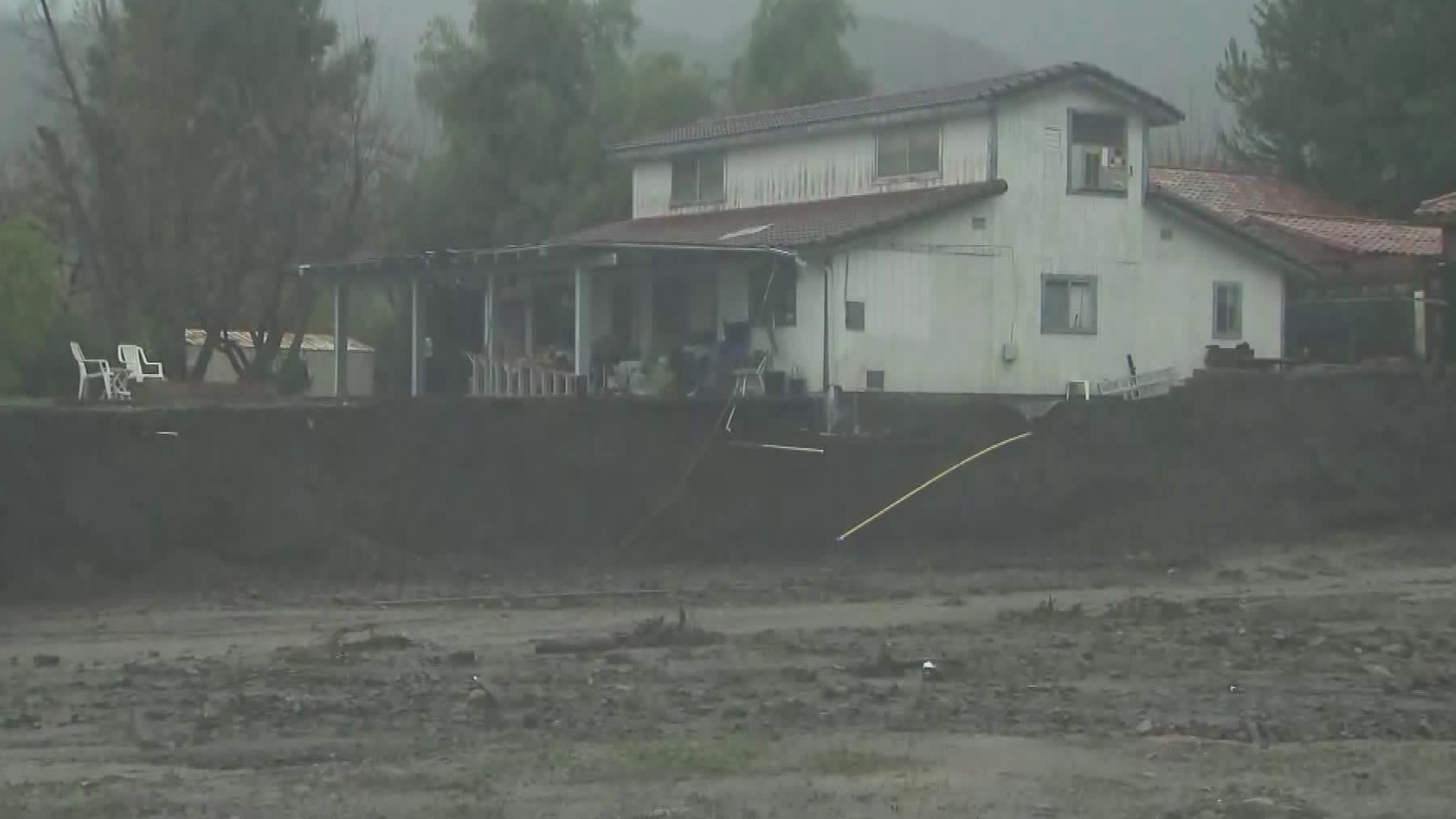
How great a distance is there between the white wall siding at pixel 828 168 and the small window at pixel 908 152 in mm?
135

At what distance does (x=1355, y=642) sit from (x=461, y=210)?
3470 cm

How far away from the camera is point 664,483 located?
24.5m

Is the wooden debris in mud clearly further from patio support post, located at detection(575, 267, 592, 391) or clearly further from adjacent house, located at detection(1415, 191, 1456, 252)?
adjacent house, located at detection(1415, 191, 1456, 252)

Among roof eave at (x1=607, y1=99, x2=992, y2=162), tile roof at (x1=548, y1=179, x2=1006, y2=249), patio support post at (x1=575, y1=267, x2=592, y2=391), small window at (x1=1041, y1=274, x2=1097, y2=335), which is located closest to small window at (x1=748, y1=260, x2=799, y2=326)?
tile roof at (x1=548, y1=179, x2=1006, y2=249)

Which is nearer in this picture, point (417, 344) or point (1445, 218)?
point (1445, 218)

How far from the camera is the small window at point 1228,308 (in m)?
37.1

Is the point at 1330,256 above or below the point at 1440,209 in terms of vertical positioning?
below

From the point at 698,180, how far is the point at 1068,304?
334 inches

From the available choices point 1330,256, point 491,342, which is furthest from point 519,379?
point 1330,256

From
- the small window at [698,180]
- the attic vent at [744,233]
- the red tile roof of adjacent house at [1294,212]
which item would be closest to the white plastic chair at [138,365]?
the attic vent at [744,233]

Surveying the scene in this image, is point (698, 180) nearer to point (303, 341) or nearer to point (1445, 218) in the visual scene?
point (1445, 218)

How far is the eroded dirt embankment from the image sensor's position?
2120cm

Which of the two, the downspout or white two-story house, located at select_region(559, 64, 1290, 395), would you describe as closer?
the downspout

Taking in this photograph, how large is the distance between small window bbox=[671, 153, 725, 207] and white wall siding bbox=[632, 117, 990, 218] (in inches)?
7.0
